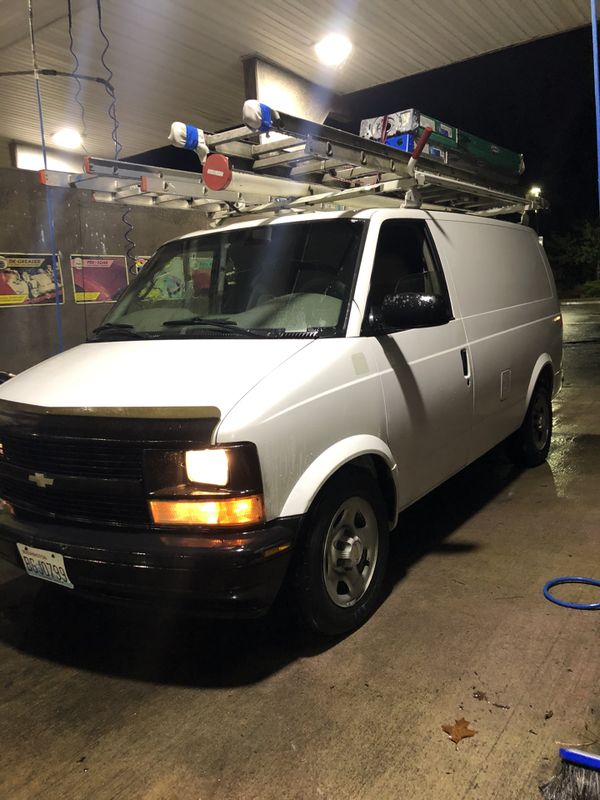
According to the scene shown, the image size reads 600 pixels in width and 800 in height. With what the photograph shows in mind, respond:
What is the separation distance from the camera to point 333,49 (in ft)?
30.0

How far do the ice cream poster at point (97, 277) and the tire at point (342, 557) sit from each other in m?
5.51

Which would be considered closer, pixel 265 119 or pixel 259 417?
pixel 259 417

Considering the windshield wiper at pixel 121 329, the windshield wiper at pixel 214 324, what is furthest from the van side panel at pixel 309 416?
the windshield wiper at pixel 121 329

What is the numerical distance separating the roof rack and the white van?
0.33 meters

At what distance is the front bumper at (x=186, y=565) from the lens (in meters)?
2.48

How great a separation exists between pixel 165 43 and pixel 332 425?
839 centimetres

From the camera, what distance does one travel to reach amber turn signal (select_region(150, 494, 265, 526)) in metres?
2.52

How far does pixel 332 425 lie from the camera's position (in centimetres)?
291

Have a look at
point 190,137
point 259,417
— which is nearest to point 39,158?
point 190,137

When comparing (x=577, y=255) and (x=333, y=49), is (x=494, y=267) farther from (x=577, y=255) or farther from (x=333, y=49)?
(x=577, y=255)

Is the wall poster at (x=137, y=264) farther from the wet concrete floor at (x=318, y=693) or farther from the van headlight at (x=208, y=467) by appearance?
the van headlight at (x=208, y=467)

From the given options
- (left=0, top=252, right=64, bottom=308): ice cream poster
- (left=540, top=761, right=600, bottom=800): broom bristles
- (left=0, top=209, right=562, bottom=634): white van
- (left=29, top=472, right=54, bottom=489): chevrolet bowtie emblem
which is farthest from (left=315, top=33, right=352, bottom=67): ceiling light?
(left=540, top=761, right=600, bottom=800): broom bristles

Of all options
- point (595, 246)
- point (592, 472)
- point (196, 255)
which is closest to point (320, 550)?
point (196, 255)

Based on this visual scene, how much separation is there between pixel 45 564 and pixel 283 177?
3.08 metres
